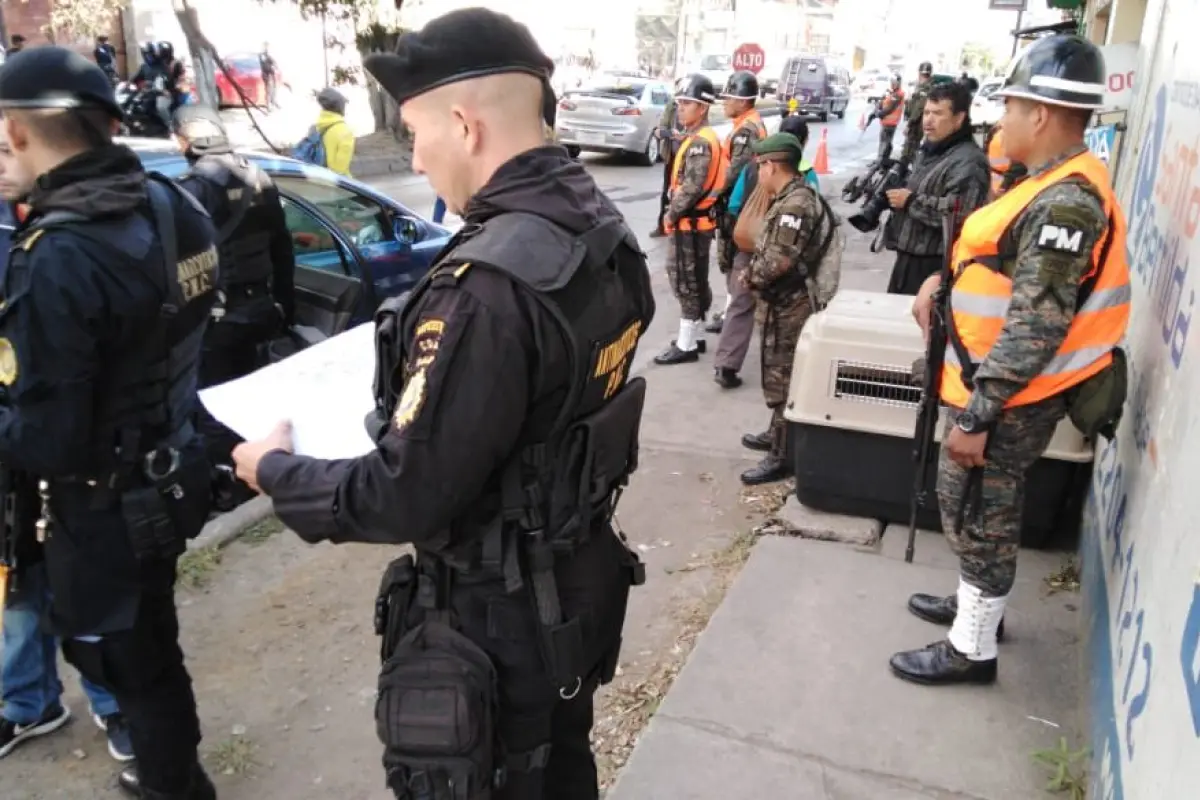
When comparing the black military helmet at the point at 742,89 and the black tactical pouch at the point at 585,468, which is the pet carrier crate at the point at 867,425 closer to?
the black tactical pouch at the point at 585,468

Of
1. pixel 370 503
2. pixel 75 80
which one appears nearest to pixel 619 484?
pixel 370 503

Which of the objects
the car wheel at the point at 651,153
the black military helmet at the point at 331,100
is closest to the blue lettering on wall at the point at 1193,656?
the black military helmet at the point at 331,100

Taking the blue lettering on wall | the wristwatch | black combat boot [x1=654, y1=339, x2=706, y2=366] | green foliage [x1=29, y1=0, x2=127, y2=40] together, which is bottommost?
black combat boot [x1=654, y1=339, x2=706, y2=366]

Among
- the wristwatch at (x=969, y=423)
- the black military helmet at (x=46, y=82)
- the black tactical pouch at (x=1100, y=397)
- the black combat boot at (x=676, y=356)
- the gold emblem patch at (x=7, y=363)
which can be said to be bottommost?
the black combat boot at (x=676, y=356)

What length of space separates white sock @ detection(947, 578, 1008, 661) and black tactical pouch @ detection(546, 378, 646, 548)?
63.7 inches

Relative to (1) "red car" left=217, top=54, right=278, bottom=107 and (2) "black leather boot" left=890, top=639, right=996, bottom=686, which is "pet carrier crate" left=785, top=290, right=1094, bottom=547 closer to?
(2) "black leather boot" left=890, top=639, right=996, bottom=686

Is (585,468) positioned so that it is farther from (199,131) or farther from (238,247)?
(199,131)

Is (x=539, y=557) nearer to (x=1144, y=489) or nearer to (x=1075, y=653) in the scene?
(x=1144, y=489)

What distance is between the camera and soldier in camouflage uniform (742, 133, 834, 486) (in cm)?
473

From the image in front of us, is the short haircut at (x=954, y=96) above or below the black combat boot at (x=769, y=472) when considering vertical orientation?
above

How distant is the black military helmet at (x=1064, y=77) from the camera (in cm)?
260

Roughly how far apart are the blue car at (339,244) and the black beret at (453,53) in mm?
3520

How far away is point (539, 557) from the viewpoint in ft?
5.62

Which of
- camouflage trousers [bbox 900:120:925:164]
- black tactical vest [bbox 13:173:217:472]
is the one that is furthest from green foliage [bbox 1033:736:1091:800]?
camouflage trousers [bbox 900:120:925:164]
